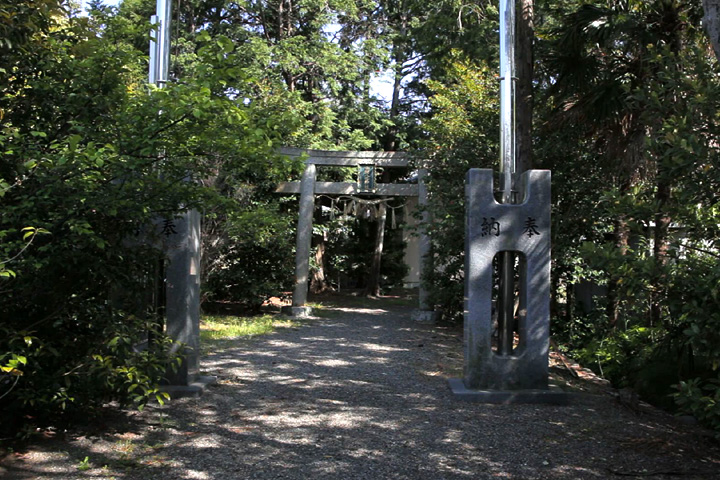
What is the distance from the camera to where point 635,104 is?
5.38 m

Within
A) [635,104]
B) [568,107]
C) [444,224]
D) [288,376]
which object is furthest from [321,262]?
[635,104]

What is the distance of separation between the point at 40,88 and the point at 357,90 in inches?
645

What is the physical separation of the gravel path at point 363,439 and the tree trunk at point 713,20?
2.97 meters

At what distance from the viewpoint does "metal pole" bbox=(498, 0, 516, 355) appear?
276 inches

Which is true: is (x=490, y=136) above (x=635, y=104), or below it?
above

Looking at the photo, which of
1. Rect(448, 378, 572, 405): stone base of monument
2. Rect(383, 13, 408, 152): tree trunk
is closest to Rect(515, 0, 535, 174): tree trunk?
Rect(448, 378, 572, 405): stone base of monument

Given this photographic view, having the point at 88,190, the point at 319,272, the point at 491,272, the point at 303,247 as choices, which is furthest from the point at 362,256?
the point at 88,190

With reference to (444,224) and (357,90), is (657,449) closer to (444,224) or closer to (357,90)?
(444,224)

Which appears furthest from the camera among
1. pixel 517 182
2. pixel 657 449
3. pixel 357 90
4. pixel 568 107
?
pixel 357 90

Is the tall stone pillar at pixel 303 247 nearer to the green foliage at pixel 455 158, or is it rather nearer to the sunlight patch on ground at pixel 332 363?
the green foliage at pixel 455 158

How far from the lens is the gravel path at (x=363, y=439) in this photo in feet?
14.8

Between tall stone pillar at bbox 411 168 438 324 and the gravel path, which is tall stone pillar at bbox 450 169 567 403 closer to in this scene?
the gravel path

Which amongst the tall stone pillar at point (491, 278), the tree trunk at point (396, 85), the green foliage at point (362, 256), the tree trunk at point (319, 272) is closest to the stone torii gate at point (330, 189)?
the tree trunk at point (319, 272)

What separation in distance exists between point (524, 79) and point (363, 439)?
6.11 m
